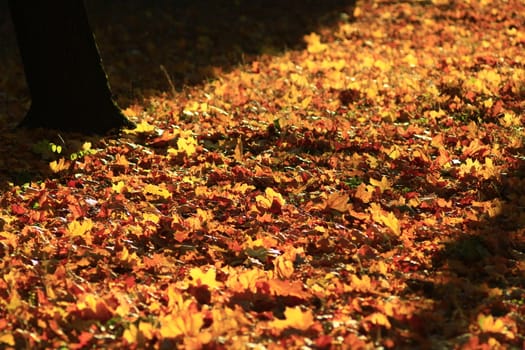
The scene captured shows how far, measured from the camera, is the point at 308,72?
1061 cm

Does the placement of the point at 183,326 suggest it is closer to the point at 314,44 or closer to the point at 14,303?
the point at 14,303

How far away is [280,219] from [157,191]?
113cm

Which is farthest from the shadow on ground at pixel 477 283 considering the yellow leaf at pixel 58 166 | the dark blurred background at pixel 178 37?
the dark blurred background at pixel 178 37

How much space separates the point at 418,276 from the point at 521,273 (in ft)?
2.11

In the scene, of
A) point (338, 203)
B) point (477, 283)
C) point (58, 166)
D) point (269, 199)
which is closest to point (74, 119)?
point (58, 166)

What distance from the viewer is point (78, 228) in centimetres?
517

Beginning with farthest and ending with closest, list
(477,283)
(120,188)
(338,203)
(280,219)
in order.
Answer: (120,188), (338,203), (280,219), (477,283)

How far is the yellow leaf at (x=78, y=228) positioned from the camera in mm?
5160

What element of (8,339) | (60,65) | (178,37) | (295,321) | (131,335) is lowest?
(8,339)

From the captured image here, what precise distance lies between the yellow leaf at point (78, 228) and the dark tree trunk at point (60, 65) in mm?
2563

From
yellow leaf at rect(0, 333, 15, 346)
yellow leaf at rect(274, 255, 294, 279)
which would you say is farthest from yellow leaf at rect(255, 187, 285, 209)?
yellow leaf at rect(0, 333, 15, 346)

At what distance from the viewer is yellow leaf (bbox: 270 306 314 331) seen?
12.4 feet

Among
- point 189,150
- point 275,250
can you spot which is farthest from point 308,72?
point 275,250

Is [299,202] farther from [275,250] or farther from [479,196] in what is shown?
[479,196]
